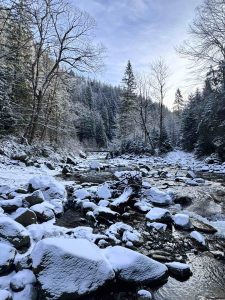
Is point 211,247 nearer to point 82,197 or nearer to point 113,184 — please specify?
point 82,197

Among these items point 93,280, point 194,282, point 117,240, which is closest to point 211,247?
point 194,282

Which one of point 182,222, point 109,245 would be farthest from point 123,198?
point 109,245

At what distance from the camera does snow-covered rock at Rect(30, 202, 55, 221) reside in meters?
5.77

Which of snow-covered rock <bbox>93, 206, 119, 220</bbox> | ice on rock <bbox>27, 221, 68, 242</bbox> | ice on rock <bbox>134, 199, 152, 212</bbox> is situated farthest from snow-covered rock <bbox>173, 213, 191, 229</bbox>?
ice on rock <bbox>27, 221, 68, 242</bbox>

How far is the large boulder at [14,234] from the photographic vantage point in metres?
4.14

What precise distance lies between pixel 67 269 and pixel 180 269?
1.69 m

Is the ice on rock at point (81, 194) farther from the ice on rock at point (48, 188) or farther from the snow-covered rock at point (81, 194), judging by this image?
the ice on rock at point (48, 188)

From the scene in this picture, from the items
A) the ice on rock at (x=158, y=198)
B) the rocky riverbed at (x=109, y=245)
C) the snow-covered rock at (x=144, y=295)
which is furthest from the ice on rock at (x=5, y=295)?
the ice on rock at (x=158, y=198)

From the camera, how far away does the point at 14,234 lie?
13.8 ft

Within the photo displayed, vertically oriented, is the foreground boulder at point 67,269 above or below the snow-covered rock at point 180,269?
above

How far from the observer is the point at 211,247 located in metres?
4.88

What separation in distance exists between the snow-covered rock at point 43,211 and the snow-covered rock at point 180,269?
9.62 feet

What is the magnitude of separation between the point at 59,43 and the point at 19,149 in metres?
7.87

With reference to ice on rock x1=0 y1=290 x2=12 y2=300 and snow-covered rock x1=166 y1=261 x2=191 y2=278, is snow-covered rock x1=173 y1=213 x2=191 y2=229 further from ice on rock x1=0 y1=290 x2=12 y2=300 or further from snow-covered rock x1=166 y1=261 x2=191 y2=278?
ice on rock x1=0 y1=290 x2=12 y2=300
